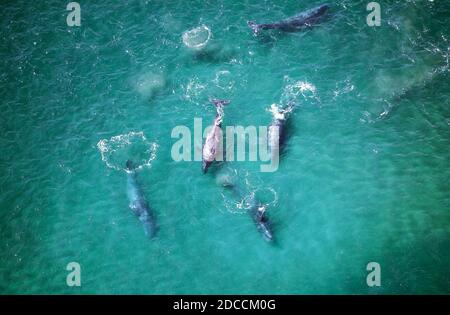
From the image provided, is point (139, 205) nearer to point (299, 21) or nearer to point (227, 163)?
point (227, 163)

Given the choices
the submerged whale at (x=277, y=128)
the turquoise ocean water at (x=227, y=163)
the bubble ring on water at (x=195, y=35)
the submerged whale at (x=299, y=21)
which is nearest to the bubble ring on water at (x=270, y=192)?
the turquoise ocean water at (x=227, y=163)

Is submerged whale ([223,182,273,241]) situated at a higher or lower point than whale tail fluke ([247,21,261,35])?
lower

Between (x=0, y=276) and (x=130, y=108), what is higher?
(x=130, y=108)

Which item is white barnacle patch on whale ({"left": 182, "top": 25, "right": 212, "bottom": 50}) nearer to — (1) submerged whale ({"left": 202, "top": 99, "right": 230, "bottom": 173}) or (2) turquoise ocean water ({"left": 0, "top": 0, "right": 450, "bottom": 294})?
(2) turquoise ocean water ({"left": 0, "top": 0, "right": 450, "bottom": 294})

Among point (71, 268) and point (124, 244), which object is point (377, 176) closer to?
point (124, 244)

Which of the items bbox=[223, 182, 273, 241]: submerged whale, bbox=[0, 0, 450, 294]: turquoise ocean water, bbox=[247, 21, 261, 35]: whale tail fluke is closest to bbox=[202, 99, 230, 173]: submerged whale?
bbox=[0, 0, 450, 294]: turquoise ocean water

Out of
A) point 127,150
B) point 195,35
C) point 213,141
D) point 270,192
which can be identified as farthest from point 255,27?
point 127,150
